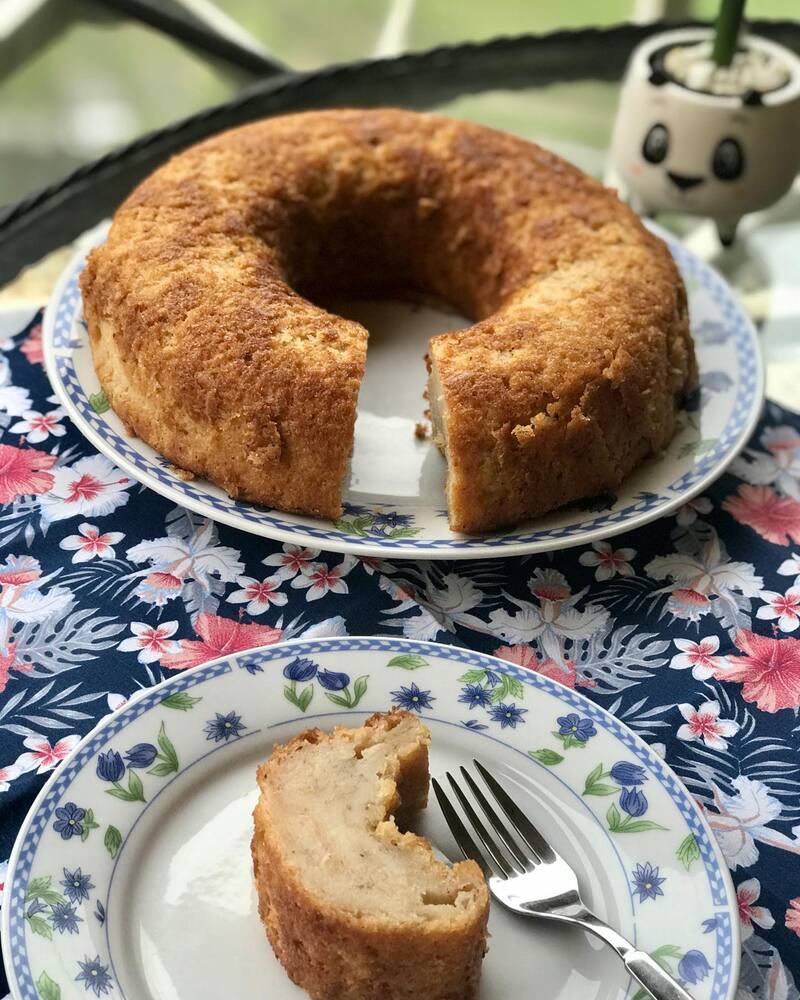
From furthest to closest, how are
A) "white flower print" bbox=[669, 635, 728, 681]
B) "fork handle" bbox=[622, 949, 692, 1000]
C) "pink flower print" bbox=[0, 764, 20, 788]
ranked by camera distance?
1. "white flower print" bbox=[669, 635, 728, 681]
2. "pink flower print" bbox=[0, 764, 20, 788]
3. "fork handle" bbox=[622, 949, 692, 1000]

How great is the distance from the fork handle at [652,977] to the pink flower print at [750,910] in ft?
0.76

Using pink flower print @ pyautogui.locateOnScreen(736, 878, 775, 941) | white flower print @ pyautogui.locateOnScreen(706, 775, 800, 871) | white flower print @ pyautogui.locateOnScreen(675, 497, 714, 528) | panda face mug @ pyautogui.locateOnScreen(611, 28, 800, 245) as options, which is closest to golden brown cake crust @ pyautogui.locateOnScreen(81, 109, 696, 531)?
white flower print @ pyautogui.locateOnScreen(675, 497, 714, 528)

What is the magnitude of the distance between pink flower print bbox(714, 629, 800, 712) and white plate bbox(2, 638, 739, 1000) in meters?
0.38

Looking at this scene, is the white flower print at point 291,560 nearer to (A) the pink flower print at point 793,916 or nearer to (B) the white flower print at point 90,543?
(B) the white flower print at point 90,543

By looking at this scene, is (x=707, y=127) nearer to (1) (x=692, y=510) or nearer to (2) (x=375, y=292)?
(2) (x=375, y=292)

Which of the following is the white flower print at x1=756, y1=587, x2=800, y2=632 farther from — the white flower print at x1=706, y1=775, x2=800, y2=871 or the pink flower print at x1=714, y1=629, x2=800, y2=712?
the white flower print at x1=706, y1=775, x2=800, y2=871

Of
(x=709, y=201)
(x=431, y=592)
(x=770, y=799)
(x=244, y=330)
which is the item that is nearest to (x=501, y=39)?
(x=709, y=201)

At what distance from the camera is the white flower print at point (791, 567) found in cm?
206

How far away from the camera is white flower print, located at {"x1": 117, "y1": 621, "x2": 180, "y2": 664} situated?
1800mm

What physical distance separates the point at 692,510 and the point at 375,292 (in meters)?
0.92

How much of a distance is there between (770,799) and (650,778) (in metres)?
0.28

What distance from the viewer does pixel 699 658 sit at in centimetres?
188

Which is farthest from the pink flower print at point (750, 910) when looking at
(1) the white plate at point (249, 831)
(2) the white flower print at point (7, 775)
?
(2) the white flower print at point (7, 775)

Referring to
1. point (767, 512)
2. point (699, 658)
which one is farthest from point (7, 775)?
point (767, 512)
